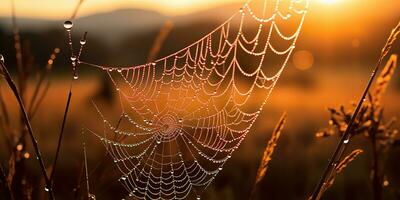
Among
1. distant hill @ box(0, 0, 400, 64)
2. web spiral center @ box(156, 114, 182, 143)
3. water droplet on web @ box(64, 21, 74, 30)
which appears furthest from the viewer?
distant hill @ box(0, 0, 400, 64)

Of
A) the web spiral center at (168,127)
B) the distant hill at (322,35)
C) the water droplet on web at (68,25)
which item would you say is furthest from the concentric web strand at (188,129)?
the distant hill at (322,35)

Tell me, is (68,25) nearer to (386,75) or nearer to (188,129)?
(386,75)

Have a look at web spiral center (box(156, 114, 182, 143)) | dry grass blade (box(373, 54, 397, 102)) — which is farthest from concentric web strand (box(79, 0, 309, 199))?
dry grass blade (box(373, 54, 397, 102))

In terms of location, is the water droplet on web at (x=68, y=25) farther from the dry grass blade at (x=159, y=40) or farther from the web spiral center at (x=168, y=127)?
the web spiral center at (x=168, y=127)

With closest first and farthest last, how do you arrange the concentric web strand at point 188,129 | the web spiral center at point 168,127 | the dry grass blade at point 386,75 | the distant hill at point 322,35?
the dry grass blade at point 386,75, the concentric web strand at point 188,129, the web spiral center at point 168,127, the distant hill at point 322,35

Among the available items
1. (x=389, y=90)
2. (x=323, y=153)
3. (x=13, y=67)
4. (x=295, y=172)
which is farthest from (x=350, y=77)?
(x=295, y=172)

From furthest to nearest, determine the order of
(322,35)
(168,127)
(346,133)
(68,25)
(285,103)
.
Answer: (322,35)
(285,103)
(168,127)
(68,25)
(346,133)

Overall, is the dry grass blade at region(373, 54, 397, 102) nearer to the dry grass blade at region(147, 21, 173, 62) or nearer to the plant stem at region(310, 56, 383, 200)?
the plant stem at region(310, 56, 383, 200)

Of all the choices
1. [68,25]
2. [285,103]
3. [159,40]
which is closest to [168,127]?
[159,40]

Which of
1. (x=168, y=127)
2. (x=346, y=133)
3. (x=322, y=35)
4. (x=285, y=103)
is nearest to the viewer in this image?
(x=346, y=133)

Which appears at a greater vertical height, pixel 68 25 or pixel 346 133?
pixel 68 25

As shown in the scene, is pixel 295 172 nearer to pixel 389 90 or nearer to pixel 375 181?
pixel 375 181
